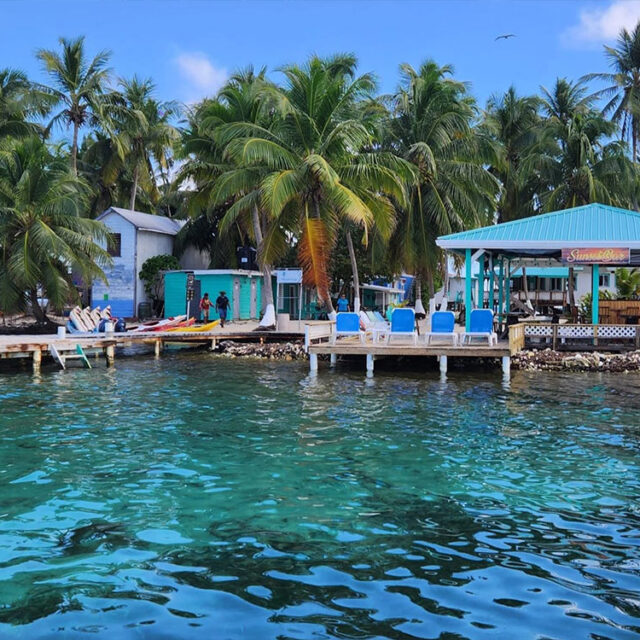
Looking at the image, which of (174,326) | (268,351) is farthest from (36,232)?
(268,351)

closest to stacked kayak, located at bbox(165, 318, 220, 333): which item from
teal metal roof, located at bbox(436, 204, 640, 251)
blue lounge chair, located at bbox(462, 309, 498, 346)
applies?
teal metal roof, located at bbox(436, 204, 640, 251)

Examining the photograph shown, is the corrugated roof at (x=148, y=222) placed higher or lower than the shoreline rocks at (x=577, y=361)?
higher

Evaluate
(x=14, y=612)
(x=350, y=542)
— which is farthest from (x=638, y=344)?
(x=14, y=612)

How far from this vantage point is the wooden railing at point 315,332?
20.9 metres

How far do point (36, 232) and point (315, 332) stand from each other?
1190cm

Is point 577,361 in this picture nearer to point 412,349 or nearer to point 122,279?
point 412,349

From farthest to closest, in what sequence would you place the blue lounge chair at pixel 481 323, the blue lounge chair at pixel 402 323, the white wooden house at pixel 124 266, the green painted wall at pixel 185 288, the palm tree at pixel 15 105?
the white wooden house at pixel 124 266 → the green painted wall at pixel 185 288 → the palm tree at pixel 15 105 → the blue lounge chair at pixel 402 323 → the blue lounge chair at pixel 481 323

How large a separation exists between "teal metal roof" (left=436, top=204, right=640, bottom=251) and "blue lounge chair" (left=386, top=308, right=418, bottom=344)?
332 cm

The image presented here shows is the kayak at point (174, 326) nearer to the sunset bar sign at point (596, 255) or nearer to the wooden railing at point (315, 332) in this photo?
the wooden railing at point (315, 332)

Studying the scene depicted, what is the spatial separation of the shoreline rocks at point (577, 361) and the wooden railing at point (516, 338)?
1.17 feet

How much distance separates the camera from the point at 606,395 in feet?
53.4

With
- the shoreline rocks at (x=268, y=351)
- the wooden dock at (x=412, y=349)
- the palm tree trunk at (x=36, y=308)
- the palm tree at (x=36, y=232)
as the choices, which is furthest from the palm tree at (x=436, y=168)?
the palm tree trunk at (x=36, y=308)

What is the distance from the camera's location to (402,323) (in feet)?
68.6

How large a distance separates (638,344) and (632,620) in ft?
60.5
